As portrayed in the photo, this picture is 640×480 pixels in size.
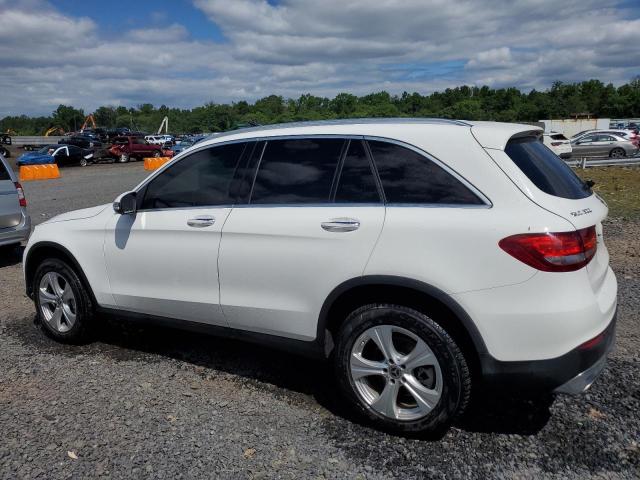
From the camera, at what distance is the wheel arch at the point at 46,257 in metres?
4.77

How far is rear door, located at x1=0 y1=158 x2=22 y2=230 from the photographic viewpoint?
26.2ft

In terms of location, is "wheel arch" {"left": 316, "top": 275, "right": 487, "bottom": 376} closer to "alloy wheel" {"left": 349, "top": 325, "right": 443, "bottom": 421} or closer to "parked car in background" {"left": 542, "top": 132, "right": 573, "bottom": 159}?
"alloy wheel" {"left": 349, "top": 325, "right": 443, "bottom": 421}

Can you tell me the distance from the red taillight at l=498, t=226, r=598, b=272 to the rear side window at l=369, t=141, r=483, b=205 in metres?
0.30

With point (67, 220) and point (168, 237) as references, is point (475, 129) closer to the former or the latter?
point (168, 237)

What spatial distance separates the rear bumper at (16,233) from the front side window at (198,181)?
15.3ft

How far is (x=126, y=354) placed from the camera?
15.8ft

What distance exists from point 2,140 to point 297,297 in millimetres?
56652

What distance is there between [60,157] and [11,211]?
28452 millimetres

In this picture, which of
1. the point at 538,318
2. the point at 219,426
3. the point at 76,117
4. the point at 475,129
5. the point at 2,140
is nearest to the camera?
the point at 538,318

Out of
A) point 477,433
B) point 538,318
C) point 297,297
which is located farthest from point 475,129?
point 477,433

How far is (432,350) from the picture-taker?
3.20 metres

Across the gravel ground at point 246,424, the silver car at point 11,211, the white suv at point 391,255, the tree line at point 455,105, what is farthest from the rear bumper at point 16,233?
the tree line at point 455,105

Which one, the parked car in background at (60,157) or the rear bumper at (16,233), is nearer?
the rear bumper at (16,233)

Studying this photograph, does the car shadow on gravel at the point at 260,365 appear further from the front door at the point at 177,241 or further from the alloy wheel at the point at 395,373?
the front door at the point at 177,241
